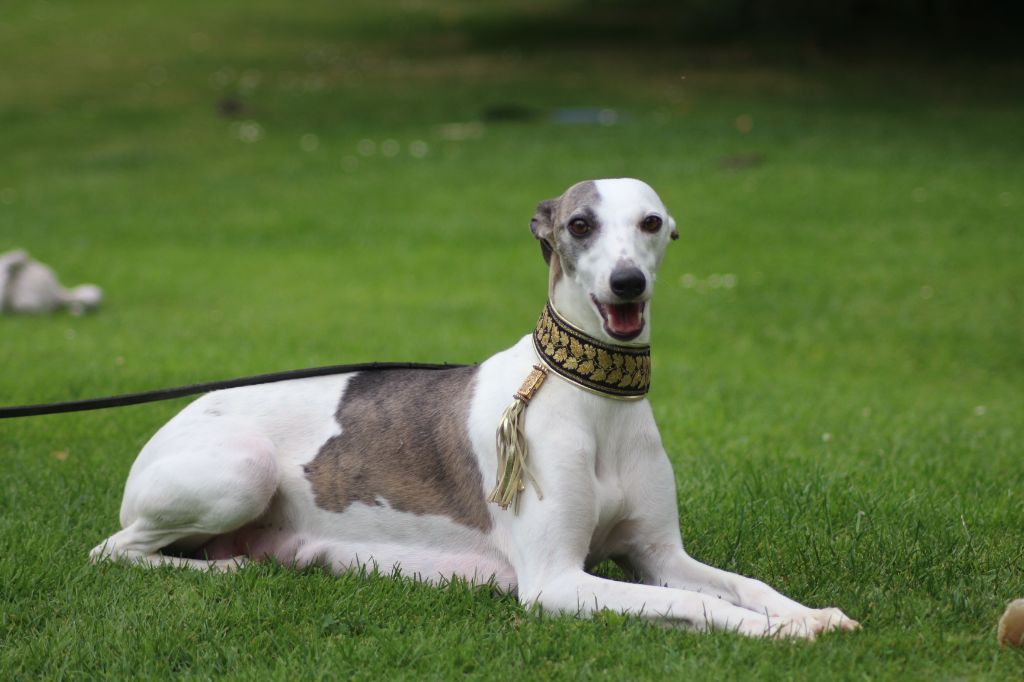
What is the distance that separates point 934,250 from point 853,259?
2.85ft

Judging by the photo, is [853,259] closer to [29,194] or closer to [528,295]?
[528,295]

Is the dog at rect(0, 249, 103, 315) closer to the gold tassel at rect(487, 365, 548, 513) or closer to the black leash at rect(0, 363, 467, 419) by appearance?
the black leash at rect(0, 363, 467, 419)

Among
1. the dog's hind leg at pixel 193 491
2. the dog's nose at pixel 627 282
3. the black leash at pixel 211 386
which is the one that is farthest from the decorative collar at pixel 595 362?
the dog's hind leg at pixel 193 491

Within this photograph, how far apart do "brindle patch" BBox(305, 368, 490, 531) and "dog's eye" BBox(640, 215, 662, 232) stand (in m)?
0.97

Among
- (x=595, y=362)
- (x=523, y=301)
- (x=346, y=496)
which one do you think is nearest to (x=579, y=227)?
(x=595, y=362)

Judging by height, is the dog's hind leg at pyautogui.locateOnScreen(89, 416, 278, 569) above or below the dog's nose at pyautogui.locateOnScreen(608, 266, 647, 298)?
below

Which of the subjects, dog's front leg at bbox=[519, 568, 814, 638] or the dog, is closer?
dog's front leg at bbox=[519, 568, 814, 638]

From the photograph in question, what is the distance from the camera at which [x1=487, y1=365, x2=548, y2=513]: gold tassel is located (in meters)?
4.12

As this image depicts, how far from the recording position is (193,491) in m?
4.54

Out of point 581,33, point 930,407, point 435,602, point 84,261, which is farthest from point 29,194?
point 581,33

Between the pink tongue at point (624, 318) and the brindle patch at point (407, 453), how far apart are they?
30.8 inches

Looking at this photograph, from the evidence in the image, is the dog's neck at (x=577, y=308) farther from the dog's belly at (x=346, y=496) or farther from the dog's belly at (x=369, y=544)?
the dog's belly at (x=369, y=544)

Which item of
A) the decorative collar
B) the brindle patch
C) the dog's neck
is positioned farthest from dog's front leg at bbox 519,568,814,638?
the dog's neck

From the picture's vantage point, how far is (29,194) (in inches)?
655
